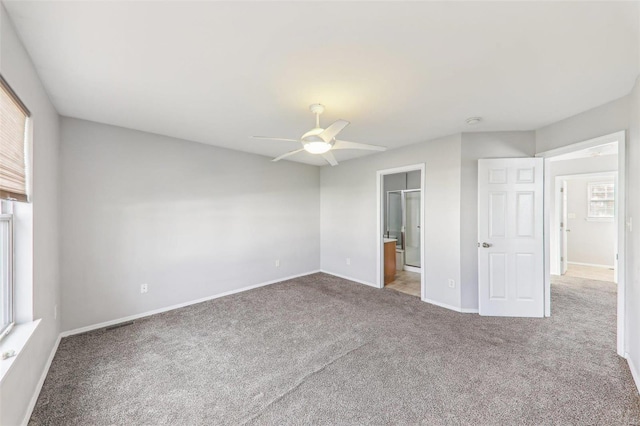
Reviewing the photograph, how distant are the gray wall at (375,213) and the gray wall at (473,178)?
0.25ft

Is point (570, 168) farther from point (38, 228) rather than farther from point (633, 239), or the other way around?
point (38, 228)

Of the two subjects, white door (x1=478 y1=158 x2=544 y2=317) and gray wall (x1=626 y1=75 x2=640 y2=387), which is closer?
gray wall (x1=626 y1=75 x2=640 y2=387)

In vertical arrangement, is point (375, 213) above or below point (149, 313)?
above

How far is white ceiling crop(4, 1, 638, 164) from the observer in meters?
1.39

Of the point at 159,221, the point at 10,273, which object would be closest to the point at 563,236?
the point at 159,221

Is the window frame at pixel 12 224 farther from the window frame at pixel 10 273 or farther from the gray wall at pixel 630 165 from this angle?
the gray wall at pixel 630 165

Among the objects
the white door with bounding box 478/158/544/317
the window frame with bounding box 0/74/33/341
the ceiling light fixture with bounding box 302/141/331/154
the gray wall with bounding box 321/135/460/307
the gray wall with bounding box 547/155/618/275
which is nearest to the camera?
the window frame with bounding box 0/74/33/341

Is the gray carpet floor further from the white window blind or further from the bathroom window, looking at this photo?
the white window blind

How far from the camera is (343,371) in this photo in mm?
2135

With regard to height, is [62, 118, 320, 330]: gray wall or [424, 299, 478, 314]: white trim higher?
[62, 118, 320, 330]: gray wall

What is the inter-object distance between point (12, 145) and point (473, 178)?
4.35 meters

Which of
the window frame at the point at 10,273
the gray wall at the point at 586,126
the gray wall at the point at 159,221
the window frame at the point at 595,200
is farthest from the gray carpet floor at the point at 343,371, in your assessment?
the window frame at the point at 595,200

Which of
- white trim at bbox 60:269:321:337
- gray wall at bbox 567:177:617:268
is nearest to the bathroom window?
white trim at bbox 60:269:321:337

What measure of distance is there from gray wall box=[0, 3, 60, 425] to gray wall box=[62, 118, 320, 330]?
218 millimetres
